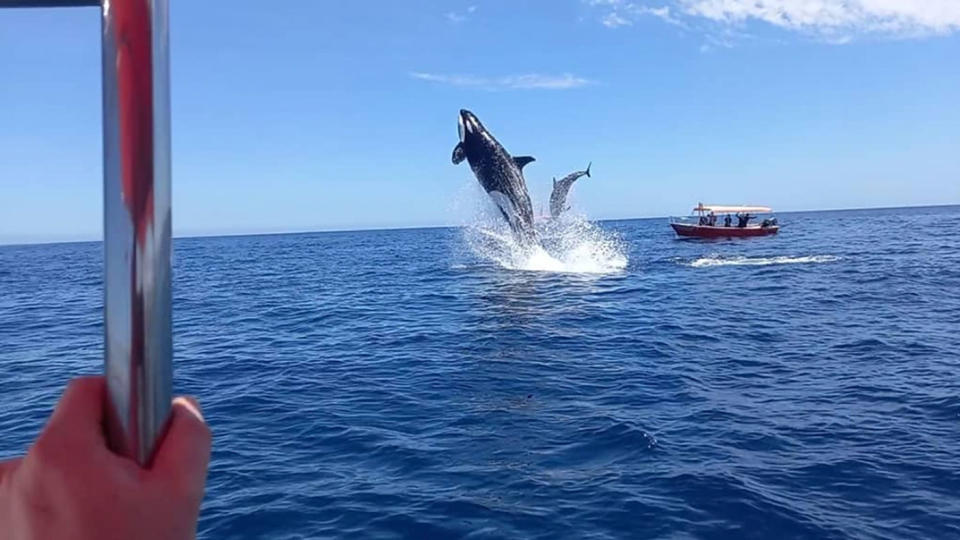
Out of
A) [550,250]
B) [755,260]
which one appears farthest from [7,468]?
[550,250]

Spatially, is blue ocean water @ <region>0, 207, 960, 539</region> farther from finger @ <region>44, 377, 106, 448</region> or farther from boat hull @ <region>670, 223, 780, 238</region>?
boat hull @ <region>670, 223, 780, 238</region>

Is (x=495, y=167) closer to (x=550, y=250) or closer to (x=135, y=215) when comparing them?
A: (x=550, y=250)

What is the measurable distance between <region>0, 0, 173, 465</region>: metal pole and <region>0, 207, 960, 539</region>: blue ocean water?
13.9 ft


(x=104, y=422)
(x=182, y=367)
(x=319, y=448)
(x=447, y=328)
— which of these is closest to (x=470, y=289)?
(x=447, y=328)

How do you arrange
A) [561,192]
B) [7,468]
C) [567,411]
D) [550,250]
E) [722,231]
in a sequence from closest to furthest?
[7,468], [567,411], [561,192], [550,250], [722,231]

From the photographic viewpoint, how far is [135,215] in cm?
101

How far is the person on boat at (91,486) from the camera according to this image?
3.23ft

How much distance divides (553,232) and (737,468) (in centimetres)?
3242

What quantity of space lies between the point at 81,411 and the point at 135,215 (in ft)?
0.99

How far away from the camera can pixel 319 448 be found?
9.28 m

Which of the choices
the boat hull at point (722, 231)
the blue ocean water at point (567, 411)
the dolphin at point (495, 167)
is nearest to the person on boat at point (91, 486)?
the blue ocean water at point (567, 411)

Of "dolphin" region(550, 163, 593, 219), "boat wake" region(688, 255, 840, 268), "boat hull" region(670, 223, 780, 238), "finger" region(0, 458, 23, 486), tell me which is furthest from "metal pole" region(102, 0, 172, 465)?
"boat hull" region(670, 223, 780, 238)

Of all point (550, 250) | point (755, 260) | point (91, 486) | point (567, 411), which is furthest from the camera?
point (550, 250)

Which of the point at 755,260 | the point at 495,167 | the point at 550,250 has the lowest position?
the point at 755,260
